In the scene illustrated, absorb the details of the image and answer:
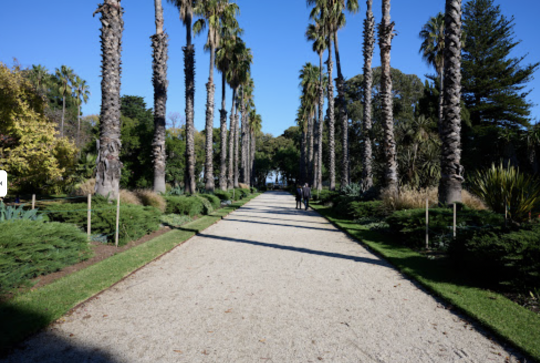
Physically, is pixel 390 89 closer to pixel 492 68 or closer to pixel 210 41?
pixel 210 41

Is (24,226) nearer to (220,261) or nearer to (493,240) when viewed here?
(220,261)

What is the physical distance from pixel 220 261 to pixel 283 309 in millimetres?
3343

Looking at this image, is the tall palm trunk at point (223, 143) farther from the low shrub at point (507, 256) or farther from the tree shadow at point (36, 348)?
the tree shadow at point (36, 348)

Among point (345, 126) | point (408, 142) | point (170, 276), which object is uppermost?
point (345, 126)

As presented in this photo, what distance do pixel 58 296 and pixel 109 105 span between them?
26.5ft

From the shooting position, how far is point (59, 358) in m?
3.36

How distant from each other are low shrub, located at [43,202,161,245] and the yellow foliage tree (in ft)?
19.7

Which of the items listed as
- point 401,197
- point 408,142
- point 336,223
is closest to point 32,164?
point 336,223

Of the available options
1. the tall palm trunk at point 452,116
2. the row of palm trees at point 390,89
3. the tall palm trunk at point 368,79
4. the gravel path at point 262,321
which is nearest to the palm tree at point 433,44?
the row of palm trees at point 390,89

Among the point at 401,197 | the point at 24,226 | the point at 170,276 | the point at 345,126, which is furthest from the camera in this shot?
the point at 345,126

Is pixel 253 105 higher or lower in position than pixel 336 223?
higher

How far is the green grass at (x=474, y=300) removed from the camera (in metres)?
3.92

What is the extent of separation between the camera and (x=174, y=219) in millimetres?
14250

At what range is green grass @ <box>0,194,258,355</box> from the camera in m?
3.87
